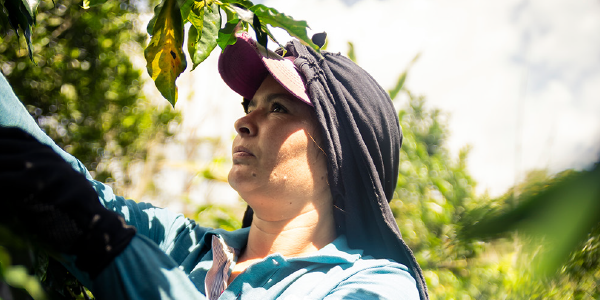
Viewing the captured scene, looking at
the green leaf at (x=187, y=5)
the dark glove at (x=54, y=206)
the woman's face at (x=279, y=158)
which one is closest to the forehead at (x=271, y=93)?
the woman's face at (x=279, y=158)

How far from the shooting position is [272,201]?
4.50ft

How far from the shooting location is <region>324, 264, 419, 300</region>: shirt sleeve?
108 cm

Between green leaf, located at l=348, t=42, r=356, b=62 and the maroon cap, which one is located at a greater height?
the maroon cap

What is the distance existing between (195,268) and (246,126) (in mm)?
479

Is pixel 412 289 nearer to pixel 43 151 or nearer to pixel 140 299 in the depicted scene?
pixel 140 299

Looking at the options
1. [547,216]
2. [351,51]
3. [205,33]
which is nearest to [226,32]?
[205,33]

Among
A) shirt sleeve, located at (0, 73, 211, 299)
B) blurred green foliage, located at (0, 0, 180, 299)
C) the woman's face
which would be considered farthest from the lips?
blurred green foliage, located at (0, 0, 180, 299)

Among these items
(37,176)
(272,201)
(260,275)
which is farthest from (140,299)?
(272,201)

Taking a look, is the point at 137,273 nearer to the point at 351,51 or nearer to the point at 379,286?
the point at 379,286

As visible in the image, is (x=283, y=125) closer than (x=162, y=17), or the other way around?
(x=162, y=17)

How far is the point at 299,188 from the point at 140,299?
2.48 ft

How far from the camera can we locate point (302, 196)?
1.40 metres

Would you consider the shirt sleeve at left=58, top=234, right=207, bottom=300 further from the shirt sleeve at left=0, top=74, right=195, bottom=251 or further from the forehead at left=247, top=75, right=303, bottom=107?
the forehead at left=247, top=75, right=303, bottom=107

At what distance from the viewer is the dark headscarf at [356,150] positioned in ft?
4.49
